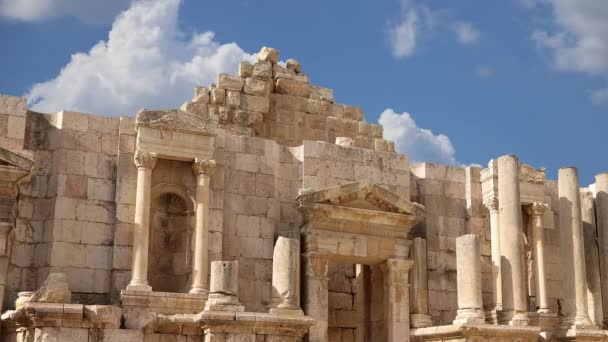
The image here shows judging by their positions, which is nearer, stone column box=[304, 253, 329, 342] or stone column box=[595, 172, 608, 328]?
stone column box=[304, 253, 329, 342]

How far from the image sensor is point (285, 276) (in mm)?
18016

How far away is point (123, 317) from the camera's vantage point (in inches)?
618

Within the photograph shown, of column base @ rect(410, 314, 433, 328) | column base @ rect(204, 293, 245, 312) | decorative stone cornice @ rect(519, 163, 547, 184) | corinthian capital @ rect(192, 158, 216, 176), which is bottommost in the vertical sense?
column base @ rect(410, 314, 433, 328)

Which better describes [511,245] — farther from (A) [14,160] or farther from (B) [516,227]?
(A) [14,160]

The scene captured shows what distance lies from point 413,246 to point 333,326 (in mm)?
2574

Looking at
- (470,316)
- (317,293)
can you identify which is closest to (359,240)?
(317,293)

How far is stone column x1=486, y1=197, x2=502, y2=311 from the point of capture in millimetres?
21191

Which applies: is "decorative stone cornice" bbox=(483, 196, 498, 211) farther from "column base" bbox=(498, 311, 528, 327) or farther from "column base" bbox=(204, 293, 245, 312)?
"column base" bbox=(204, 293, 245, 312)

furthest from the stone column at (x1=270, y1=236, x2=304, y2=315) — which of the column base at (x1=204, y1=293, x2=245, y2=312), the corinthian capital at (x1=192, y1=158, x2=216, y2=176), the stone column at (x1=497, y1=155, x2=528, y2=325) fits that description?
the stone column at (x1=497, y1=155, x2=528, y2=325)

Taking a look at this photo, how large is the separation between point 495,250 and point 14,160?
432 inches

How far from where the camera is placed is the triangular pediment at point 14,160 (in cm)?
1703

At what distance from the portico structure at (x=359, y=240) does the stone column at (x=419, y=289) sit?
38 centimetres

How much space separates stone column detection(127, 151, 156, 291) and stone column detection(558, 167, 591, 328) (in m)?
10.2

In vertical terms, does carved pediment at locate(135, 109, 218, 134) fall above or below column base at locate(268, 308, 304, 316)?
above
